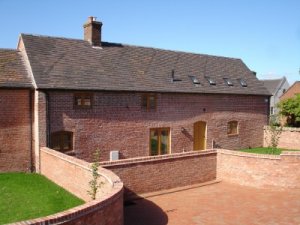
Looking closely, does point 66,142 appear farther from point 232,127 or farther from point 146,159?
point 232,127

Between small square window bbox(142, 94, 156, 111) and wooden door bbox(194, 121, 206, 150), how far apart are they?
3.80 m

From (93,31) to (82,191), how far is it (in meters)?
12.3

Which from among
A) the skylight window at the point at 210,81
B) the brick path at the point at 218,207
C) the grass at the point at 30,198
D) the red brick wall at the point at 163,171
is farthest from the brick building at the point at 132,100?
the brick path at the point at 218,207

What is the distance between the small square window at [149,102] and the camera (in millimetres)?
20606

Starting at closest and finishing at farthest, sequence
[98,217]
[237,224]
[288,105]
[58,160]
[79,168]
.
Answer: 1. [98,217]
2. [237,224]
3. [79,168]
4. [58,160]
5. [288,105]

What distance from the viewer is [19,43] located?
66.3 ft

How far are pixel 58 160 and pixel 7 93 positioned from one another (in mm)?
4627

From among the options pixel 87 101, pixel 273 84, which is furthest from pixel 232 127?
pixel 273 84

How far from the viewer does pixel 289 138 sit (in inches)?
1061

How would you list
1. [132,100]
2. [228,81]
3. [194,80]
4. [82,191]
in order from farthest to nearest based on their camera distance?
[228,81], [194,80], [132,100], [82,191]

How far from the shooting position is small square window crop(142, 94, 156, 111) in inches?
811

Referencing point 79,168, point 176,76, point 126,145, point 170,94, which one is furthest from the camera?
point 176,76

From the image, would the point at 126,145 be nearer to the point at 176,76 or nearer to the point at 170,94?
the point at 170,94

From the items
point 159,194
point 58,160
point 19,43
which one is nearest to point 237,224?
point 159,194
